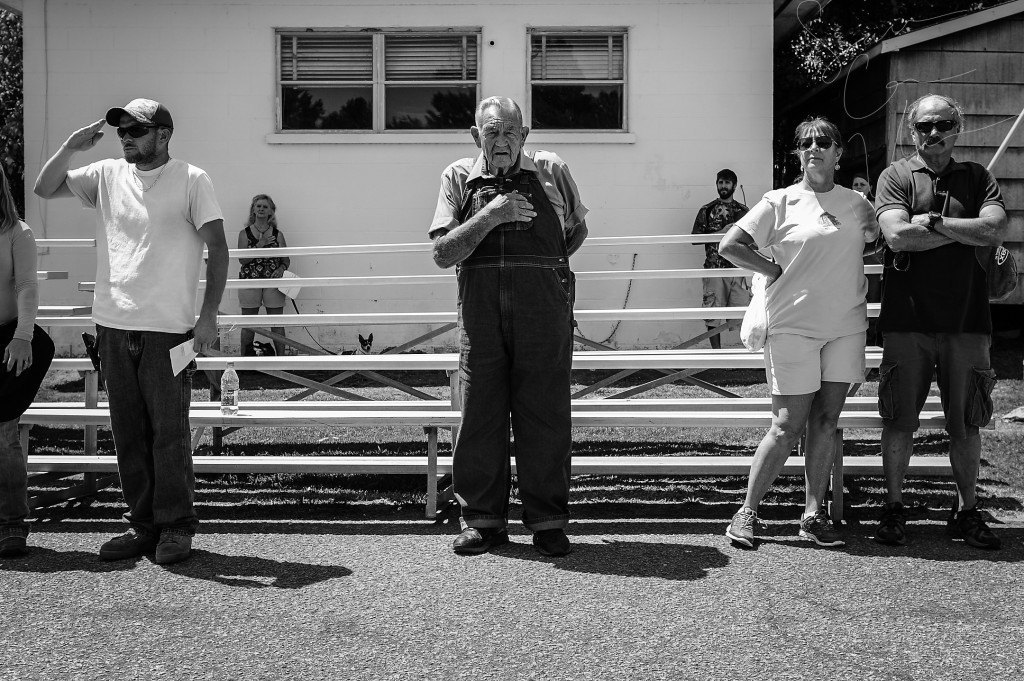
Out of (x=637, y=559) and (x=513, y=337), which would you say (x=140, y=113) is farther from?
(x=637, y=559)

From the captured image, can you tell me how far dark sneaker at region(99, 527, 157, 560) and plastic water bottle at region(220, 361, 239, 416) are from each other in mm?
986

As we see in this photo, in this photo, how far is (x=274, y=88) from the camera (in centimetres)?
1179

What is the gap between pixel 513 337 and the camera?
4.71m

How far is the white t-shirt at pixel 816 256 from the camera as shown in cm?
471

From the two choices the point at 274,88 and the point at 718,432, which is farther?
the point at 274,88

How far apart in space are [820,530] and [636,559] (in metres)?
0.86

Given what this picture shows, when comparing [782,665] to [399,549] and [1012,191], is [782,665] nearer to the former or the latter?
[399,549]

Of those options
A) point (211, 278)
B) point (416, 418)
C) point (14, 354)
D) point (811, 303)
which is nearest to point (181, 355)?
point (211, 278)

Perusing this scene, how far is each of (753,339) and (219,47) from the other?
8.66m

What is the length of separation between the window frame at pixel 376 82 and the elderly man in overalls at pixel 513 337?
7266 millimetres

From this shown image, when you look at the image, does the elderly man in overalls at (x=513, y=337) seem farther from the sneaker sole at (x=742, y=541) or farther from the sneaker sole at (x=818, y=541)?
the sneaker sole at (x=818, y=541)

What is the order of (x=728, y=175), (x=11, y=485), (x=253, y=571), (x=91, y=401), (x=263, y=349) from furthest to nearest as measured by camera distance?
(x=263, y=349)
(x=728, y=175)
(x=91, y=401)
(x=11, y=485)
(x=253, y=571)

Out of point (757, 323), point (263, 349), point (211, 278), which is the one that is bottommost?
point (263, 349)

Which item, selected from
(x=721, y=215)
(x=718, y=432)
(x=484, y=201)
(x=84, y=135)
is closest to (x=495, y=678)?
(x=484, y=201)
